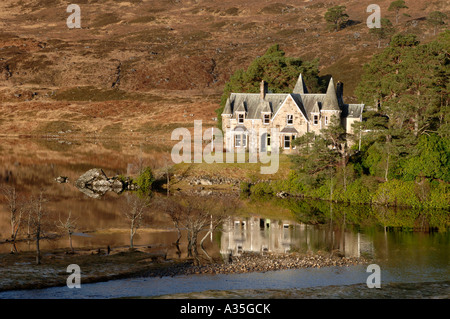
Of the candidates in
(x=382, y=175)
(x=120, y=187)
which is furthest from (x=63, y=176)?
(x=382, y=175)

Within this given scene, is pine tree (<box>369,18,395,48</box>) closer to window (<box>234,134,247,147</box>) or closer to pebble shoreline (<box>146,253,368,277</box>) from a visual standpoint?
window (<box>234,134,247,147</box>)

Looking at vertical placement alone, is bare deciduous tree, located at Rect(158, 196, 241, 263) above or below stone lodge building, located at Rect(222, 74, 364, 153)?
below

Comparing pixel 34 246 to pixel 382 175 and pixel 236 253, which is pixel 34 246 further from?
pixel 382 175

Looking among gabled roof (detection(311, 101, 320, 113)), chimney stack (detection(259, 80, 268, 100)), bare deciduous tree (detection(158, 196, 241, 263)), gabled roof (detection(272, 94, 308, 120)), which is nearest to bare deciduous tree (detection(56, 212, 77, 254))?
bare deciduous tree (detection(158, 196, 241, 263))

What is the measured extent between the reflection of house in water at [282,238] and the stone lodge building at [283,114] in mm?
25676

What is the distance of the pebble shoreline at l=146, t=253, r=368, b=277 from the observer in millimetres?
34500

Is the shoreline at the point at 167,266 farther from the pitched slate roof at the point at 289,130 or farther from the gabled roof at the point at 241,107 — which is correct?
the gabled roof at the point at 241,107

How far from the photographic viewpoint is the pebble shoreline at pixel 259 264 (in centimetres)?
3450

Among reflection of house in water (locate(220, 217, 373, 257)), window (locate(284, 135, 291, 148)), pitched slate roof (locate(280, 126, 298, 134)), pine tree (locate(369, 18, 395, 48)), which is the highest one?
pine tree (locate(369, 18, 395, 48))

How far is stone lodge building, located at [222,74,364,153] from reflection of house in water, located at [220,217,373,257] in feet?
84.2

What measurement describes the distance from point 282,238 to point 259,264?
30.3 ft

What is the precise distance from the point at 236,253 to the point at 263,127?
1563 inches

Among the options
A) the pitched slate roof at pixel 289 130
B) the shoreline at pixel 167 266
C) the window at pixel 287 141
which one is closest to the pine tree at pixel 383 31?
the window at pixel 287 141

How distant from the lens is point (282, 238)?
149 feet
